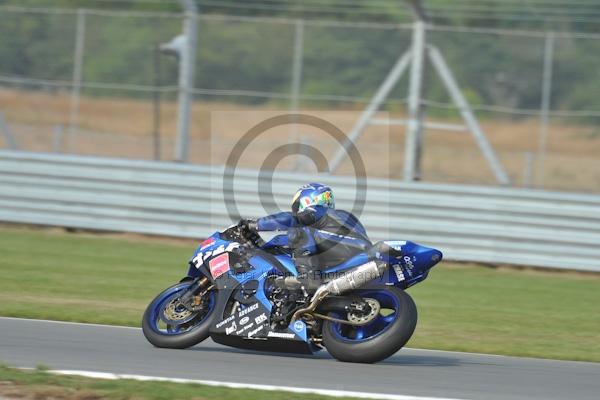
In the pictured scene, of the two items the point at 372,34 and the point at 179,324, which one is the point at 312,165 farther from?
the point at 179,324

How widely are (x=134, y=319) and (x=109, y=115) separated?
42.1 feet

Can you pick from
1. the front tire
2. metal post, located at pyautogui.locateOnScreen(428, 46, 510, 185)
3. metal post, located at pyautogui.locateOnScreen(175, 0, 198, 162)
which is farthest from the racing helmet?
metal post, located at pyautogui.locateOnScreen(175, 0, 198, 162)

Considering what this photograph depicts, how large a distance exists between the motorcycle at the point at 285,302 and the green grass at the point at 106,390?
4.68ft

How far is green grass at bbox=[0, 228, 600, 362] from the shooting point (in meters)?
10.1

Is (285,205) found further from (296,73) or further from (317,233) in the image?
(317,233)

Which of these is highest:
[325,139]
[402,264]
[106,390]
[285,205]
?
[325,139]

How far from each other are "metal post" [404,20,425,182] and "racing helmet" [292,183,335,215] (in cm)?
715

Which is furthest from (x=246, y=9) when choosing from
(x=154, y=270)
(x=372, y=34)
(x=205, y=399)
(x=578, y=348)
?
(x=205, y=399)

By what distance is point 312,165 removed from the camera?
1727cm

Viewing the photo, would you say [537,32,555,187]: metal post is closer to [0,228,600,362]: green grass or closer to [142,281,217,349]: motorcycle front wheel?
[0,228,600,362]: green grass

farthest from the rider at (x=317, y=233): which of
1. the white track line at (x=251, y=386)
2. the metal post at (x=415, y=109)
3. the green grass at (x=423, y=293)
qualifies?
the metal post at (x=415, y=109)

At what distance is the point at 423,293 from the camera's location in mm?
13023

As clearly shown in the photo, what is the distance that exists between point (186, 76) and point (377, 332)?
30.4ft

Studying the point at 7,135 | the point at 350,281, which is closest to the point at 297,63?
the point at 7,135
